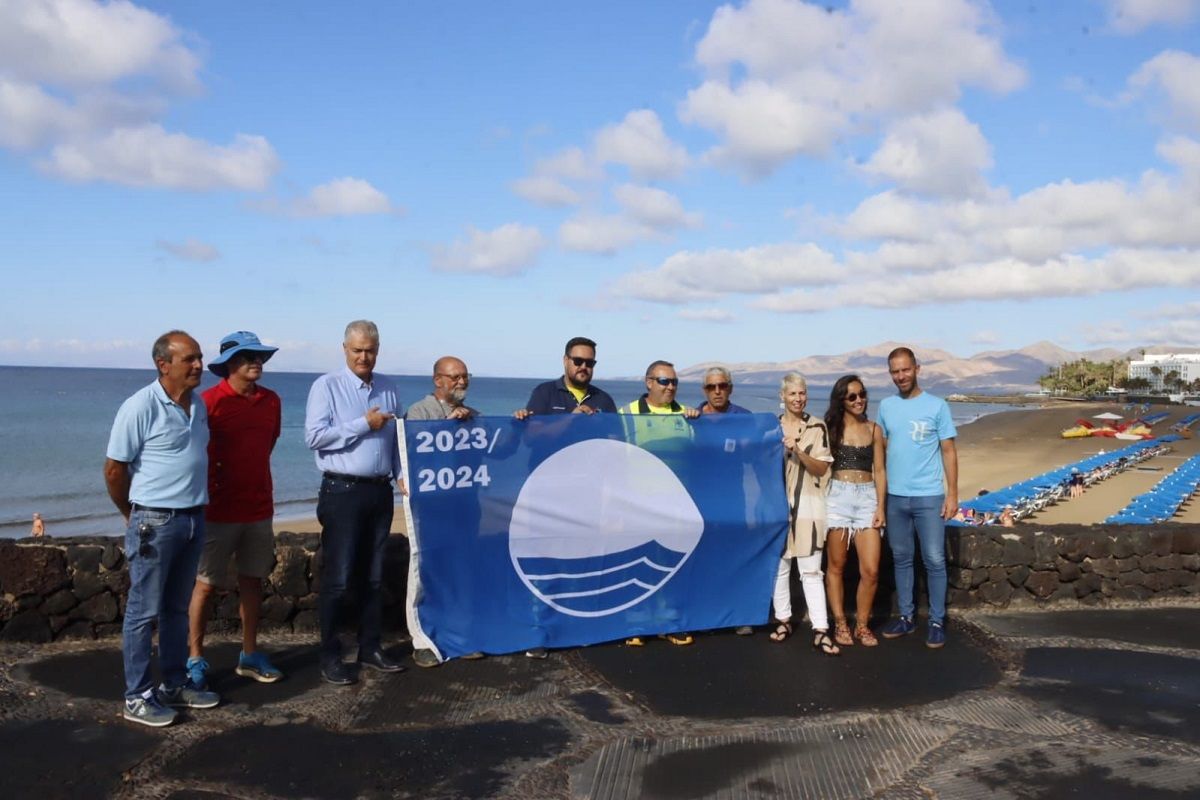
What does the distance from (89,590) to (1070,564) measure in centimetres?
730

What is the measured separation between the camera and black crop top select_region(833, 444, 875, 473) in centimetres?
602

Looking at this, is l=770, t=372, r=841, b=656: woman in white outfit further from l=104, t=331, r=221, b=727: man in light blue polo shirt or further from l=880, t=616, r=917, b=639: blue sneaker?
l=104, t=331, r=221, b=727: man in light blue polo shirt

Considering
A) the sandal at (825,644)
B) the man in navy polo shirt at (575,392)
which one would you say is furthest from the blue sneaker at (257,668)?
the sandal at (825,644)

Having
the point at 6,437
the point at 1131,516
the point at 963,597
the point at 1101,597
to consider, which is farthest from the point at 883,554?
the point at 6,437

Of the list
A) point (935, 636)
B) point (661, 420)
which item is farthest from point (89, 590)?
point (935, 636)

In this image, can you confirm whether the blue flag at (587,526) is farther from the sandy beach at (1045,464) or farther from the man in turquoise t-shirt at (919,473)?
the sandy beach at (1045,464)

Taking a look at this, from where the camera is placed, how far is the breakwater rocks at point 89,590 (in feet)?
18.2

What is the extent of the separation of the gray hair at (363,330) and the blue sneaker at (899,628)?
13.4 ft

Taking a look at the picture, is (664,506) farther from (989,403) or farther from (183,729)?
(989,403)

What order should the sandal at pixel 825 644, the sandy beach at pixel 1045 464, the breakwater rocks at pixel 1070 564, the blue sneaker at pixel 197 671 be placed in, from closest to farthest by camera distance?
the blue sneaker at pixel 197 671 < the sandal at pixel 825 644 < the breakwater rocks at pixel 1070 564 < the sandy beach at pixel 1045 464

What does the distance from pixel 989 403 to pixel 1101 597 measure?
141303mm

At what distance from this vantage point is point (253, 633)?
17.0 ft

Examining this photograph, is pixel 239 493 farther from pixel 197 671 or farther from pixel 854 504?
pixel 854 504

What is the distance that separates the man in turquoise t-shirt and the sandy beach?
5418 millimetres
